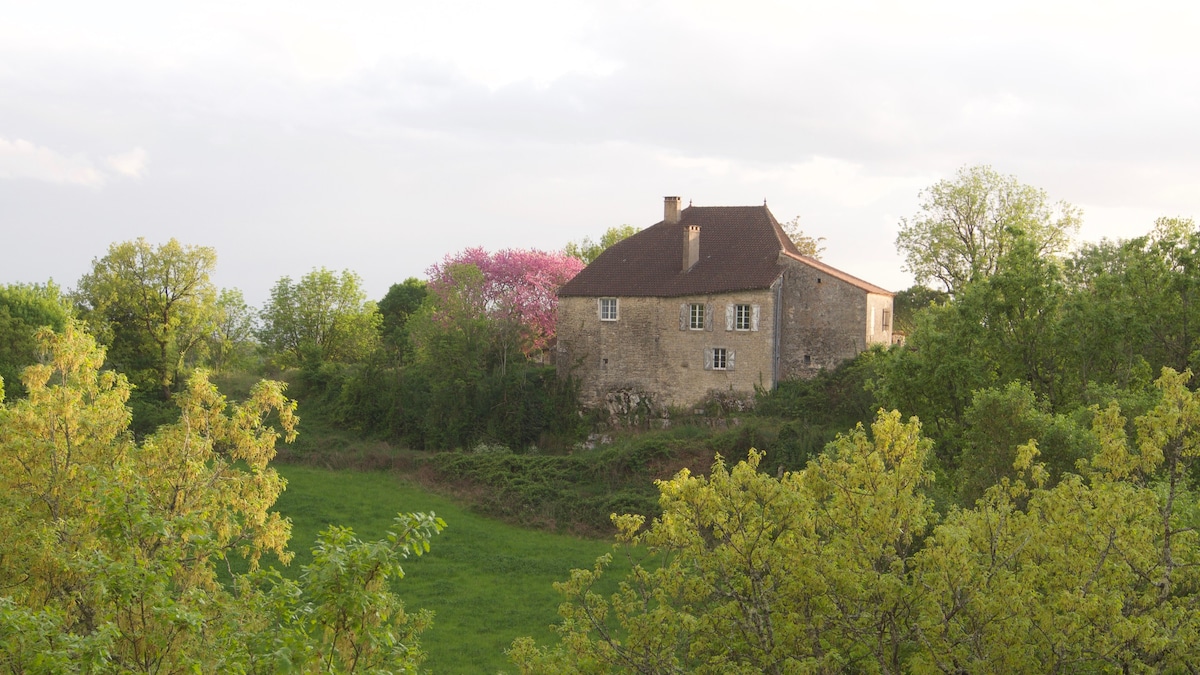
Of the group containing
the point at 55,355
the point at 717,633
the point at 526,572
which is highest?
the point at 55,355

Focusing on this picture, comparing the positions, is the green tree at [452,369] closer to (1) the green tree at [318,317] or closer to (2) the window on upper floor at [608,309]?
(2) the window on upper floor at [608,309]

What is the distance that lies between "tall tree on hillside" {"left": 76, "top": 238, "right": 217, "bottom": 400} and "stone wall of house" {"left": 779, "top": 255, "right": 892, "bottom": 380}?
26.5m

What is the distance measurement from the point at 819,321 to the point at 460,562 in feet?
55.9

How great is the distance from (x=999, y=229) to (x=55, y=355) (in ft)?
134

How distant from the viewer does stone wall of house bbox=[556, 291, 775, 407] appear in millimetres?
38250

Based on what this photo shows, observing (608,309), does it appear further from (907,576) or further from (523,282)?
(907,576)

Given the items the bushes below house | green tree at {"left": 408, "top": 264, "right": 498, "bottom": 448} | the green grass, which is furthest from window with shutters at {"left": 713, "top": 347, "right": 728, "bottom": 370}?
the green grass

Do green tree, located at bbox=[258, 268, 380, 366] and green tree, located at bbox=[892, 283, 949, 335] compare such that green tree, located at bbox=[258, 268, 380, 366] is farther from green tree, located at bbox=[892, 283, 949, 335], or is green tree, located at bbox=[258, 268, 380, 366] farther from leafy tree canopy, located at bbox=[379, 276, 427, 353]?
green tree, located at bbox=[892, 283, 949, 335]

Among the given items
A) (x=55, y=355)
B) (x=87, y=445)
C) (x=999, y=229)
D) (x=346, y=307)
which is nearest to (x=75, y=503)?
(x=87, y=445)

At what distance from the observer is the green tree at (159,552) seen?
7309 mm

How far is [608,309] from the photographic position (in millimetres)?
40344

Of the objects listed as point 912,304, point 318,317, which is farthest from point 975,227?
point 318,317

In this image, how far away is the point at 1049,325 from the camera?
2223 cm

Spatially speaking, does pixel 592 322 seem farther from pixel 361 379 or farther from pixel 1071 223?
pixel 1071 223
